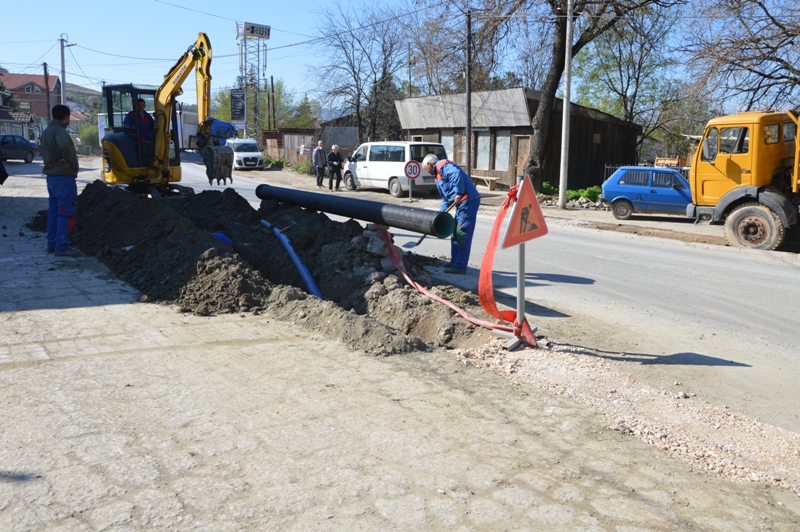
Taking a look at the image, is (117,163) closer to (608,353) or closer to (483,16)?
(608,353)

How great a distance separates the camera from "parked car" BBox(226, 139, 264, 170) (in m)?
39.8

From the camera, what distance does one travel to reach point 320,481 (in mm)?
3674

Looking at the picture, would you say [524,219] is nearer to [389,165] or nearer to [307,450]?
[307,450]

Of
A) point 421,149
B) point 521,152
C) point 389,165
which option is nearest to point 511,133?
point 521,152

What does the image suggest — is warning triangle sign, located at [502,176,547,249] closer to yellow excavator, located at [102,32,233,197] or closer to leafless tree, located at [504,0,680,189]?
yellow excavator, located at [102,32,233,197]

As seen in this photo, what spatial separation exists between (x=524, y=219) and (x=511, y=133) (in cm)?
2275

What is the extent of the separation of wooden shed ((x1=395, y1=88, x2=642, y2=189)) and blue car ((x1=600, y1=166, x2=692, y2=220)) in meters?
7.61

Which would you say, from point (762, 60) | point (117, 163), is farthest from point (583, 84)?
point (117, 163)

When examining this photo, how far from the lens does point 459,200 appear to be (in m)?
9.26

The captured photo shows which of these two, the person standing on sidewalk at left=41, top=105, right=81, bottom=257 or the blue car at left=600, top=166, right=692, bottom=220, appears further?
the blue car at left=600, top=166, right=692, bottom=220

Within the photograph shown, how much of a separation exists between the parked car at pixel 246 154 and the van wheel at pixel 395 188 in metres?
17.5

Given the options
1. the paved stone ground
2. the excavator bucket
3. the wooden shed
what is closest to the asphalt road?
the paved stone ground

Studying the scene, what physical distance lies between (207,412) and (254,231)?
18.1 feet

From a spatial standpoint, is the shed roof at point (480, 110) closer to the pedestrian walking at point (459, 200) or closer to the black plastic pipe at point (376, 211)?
the black plastic pipe at point (376, 211)
